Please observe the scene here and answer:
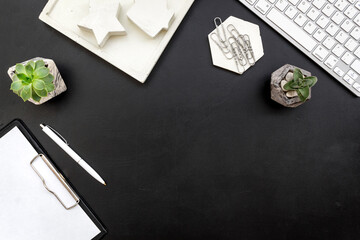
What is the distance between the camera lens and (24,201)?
695mm

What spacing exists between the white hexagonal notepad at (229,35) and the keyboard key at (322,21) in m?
0.13

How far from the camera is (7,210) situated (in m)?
0.69

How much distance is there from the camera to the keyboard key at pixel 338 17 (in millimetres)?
670

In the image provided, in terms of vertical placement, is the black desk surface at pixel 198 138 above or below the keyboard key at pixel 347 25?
below

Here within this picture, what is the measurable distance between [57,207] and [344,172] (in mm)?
686

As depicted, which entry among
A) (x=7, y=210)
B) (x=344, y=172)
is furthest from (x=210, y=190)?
(x=7, y=210)

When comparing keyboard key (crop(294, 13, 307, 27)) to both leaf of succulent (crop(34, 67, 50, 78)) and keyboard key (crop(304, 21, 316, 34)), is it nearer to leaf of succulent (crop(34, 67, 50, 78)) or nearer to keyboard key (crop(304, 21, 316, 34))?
keyboard key (crop(304, 21, 316, 34))

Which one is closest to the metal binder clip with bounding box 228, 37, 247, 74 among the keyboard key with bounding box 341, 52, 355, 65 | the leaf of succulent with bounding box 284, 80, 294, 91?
the leaf of succulent with bounding box 284, 80, 294, 91

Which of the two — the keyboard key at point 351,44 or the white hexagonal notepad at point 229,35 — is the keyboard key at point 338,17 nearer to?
the keyboard key at point 351,44

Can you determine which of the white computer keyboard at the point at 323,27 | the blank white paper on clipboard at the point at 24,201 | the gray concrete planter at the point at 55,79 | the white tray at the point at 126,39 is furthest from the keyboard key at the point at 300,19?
the blank white paper on clipboard at the point at 24,201

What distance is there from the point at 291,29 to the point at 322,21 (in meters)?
0.07

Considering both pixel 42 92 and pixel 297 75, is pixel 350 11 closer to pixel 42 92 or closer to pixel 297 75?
pixel 297 75

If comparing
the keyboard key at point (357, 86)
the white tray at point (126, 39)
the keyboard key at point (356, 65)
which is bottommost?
the white tray at point (126, 39)

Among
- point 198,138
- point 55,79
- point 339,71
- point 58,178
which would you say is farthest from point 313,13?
point 58,178
